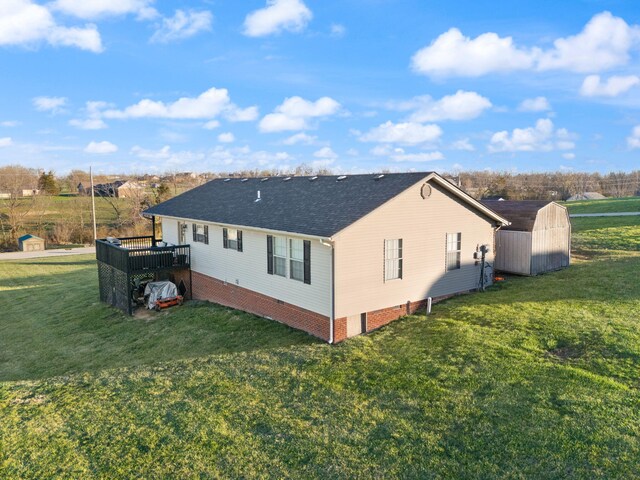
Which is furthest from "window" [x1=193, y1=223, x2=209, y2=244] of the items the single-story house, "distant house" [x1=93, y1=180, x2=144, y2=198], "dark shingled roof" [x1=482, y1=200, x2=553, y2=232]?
"distant house" [x1=93, y1=180, x2=144, y2=198]

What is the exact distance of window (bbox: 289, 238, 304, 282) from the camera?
1322cm

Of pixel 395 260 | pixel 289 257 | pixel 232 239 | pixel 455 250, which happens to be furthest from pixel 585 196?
pixel 289 257

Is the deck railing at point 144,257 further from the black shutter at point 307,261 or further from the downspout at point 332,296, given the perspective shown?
the downspout at point 332,296

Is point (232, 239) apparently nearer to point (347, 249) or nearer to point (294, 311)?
point (294, 311)

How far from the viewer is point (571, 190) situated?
63219mm

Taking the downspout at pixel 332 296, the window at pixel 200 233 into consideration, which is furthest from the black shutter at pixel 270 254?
the window at pixel 200 233

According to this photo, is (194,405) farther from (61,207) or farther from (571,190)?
(571,190)

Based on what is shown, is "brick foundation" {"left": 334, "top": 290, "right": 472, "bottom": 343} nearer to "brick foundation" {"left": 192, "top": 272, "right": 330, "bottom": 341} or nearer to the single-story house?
the single-story house

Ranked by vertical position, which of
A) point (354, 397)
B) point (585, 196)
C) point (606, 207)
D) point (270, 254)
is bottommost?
point (354, 397)

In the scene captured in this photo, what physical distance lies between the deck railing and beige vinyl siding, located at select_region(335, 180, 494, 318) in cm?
971

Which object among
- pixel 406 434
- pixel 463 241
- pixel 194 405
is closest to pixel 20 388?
pixel 194 405

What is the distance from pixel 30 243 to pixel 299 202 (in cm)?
3670

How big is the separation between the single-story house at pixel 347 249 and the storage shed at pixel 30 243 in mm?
31721

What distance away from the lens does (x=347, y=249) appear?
12086 millimetres
